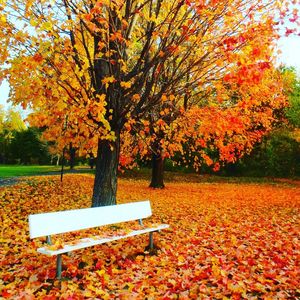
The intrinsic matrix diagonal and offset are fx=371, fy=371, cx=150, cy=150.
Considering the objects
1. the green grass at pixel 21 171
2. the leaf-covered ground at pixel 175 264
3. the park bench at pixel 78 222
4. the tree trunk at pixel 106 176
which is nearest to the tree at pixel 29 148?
the green grass at pixel 21 171

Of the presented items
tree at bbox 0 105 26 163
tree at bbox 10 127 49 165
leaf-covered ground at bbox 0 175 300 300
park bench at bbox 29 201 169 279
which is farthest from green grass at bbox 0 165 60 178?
park bench at bbox 29 201 169 279

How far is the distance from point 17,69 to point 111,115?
2377 mm

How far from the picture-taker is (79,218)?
5734 millimetres

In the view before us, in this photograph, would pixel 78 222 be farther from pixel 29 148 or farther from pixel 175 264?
pixel 29 148

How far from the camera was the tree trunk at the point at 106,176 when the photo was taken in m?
8.72

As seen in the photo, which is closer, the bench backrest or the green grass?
the bench backrest

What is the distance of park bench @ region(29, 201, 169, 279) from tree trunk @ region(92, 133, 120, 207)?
168 centimetres

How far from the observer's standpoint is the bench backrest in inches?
198

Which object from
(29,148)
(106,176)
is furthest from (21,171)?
(106,176)

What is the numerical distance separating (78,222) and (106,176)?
120 inches

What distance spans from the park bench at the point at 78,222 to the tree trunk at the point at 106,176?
1.68m

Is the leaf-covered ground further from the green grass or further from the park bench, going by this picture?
the green grass

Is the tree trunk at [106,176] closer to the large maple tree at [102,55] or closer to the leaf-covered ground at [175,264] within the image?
the large maple tree at [102,55]

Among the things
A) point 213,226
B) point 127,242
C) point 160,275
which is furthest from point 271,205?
point 160,275
